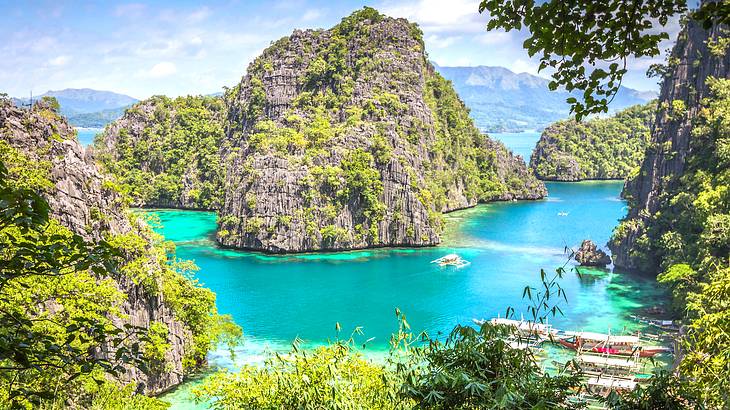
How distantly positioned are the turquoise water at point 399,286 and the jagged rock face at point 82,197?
3114 mm

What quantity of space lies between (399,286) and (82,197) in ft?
84.5

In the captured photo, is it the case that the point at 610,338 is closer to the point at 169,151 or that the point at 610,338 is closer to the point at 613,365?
the point at 613,365

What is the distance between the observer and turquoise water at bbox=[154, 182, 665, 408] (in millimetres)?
34656

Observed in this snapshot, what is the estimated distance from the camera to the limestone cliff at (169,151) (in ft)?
264

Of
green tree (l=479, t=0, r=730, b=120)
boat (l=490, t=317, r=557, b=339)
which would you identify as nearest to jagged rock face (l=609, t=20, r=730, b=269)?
boat (l=490, t=317, r=557, b=339)

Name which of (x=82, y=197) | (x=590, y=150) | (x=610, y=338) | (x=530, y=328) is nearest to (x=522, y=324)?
(x=610, y=338)

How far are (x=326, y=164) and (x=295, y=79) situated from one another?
23926mm

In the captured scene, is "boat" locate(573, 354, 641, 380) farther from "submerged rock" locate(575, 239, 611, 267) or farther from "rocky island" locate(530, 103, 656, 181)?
"rocky island" locate(530, 103, 656, 181)

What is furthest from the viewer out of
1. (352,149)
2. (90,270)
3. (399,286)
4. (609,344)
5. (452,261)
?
(352,149)

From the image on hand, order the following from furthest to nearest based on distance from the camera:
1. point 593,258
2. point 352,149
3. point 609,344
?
1. point 352,149
2. point 593,258
3. point 609,344

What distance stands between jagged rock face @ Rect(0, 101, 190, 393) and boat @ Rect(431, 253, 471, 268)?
92.5 ft

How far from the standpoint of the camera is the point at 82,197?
21.5 metres

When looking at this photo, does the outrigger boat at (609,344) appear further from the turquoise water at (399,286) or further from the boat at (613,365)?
the turquoise water at (399,286)

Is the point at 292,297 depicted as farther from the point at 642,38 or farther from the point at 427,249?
the point at 642,38
